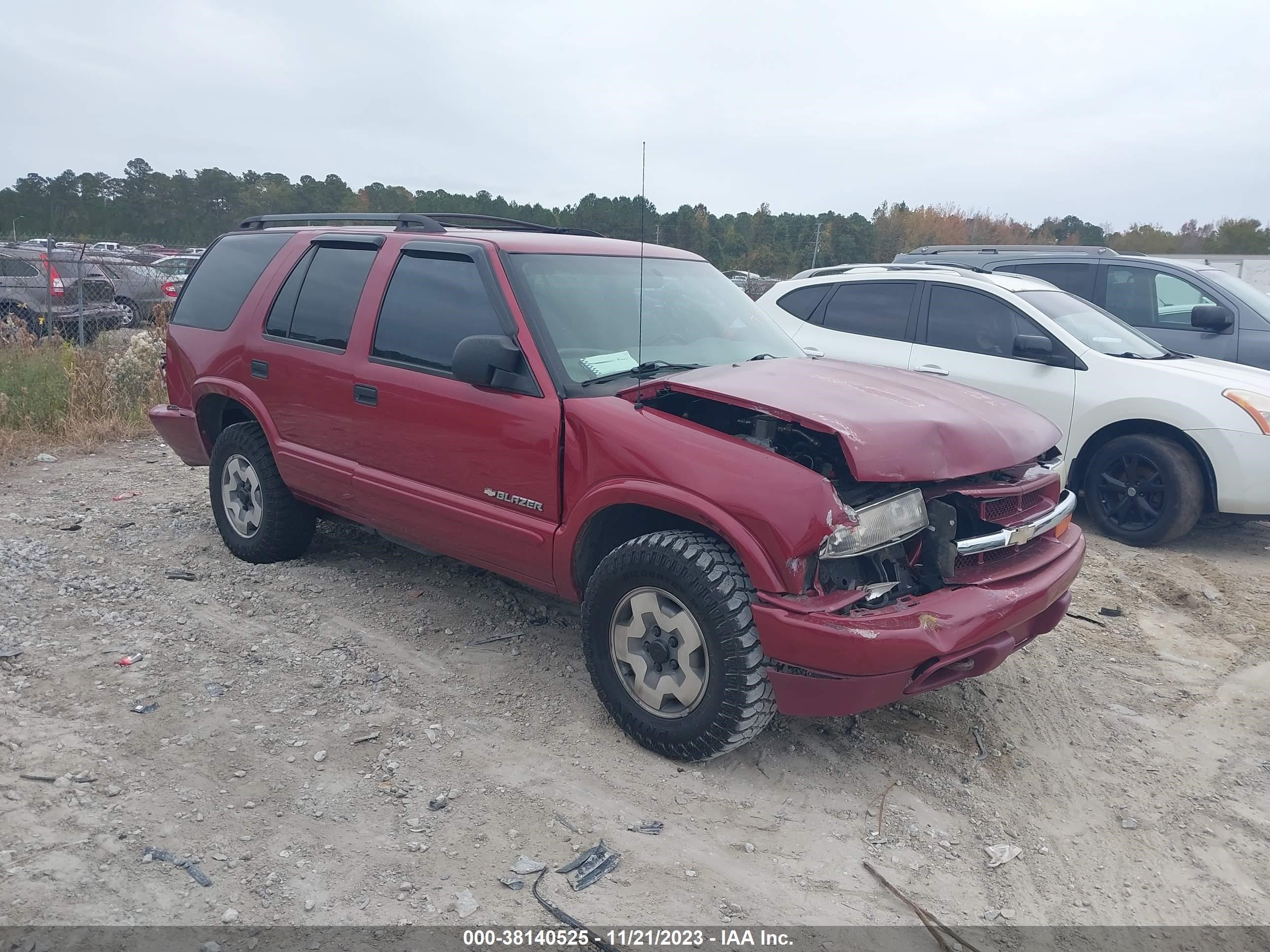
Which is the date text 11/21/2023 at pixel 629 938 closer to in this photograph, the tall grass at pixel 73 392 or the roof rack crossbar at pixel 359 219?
the roof rack crossbar at pixel 359 219

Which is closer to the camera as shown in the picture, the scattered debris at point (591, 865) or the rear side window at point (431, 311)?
the scattered debris at point (591, 865)

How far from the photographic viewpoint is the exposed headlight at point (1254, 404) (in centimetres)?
566

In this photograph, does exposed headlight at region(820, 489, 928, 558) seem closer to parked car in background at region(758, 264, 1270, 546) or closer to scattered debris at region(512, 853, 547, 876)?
scattered debris at region(512, 853, 547, 876)

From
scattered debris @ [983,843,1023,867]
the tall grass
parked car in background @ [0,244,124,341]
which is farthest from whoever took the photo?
parked car in background @ [0,244,124,341]

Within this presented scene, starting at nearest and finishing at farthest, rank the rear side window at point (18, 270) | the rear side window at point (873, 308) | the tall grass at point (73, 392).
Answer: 1. the rear side window at point (873, 308)
2. the tall grass at point (73, 392)
3. the rear side window at point (18, 270)

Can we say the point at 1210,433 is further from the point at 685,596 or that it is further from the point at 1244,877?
the point at 685,596

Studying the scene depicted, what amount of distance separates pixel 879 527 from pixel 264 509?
3.52 m

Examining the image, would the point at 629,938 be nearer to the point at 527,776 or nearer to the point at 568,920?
the point at 568,920

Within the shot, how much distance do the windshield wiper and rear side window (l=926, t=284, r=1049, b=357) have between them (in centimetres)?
357

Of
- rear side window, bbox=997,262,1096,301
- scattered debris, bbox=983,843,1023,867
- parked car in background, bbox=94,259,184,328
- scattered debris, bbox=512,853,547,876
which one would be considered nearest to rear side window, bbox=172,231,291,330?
scattered debris, bbox=512,853,547,876

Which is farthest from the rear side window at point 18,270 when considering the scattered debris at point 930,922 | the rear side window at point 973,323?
the scattered debris at point 930,922

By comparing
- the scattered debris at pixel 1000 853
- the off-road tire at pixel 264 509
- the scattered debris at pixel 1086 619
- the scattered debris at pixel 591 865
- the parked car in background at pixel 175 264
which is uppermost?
the parked car in background at pixel 175 264

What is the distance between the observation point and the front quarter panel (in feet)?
9.57

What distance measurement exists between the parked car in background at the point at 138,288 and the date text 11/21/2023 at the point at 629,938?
13.6 metres
